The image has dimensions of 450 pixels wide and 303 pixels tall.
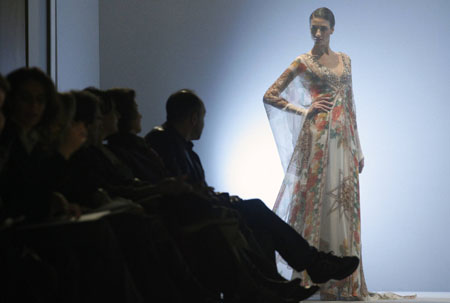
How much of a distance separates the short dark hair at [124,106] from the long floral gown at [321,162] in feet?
7.08

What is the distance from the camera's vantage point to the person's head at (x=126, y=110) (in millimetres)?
2965

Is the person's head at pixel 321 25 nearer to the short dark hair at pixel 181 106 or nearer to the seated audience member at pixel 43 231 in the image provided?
the short dark hair at pixel 181 106

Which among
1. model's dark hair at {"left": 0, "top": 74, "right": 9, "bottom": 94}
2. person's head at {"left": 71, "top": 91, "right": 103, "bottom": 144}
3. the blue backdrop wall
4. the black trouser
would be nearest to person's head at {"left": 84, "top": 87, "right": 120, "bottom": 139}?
person's head at {"left": 71, "top": 91, "right": 103, "bottom": 144}

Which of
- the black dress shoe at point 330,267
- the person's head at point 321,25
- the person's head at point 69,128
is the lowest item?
the black dress shoe at point 330,267

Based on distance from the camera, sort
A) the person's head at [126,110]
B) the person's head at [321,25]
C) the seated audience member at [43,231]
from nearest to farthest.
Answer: the seated audience member at [43,231]
the person's head at [126,110]
the person's head at [321,25]

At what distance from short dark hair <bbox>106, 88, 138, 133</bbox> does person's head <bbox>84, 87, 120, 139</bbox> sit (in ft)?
0.34

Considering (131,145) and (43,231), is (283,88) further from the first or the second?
(43,231)

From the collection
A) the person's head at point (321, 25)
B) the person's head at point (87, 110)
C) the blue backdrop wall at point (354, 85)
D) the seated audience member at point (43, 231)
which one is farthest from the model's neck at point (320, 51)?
the seated audience member at point (43, 231)

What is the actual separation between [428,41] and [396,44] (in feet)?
0.77

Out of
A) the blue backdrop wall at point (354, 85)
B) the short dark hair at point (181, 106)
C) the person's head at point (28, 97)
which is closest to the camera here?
the person's head at point (28, 97)

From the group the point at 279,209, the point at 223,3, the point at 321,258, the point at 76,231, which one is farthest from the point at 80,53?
the point at 76,231

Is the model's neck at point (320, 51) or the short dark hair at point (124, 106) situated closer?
the short dark hair at point (124, 106)

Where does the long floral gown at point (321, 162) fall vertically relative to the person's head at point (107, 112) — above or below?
below

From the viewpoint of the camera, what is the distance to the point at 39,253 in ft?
6.10
